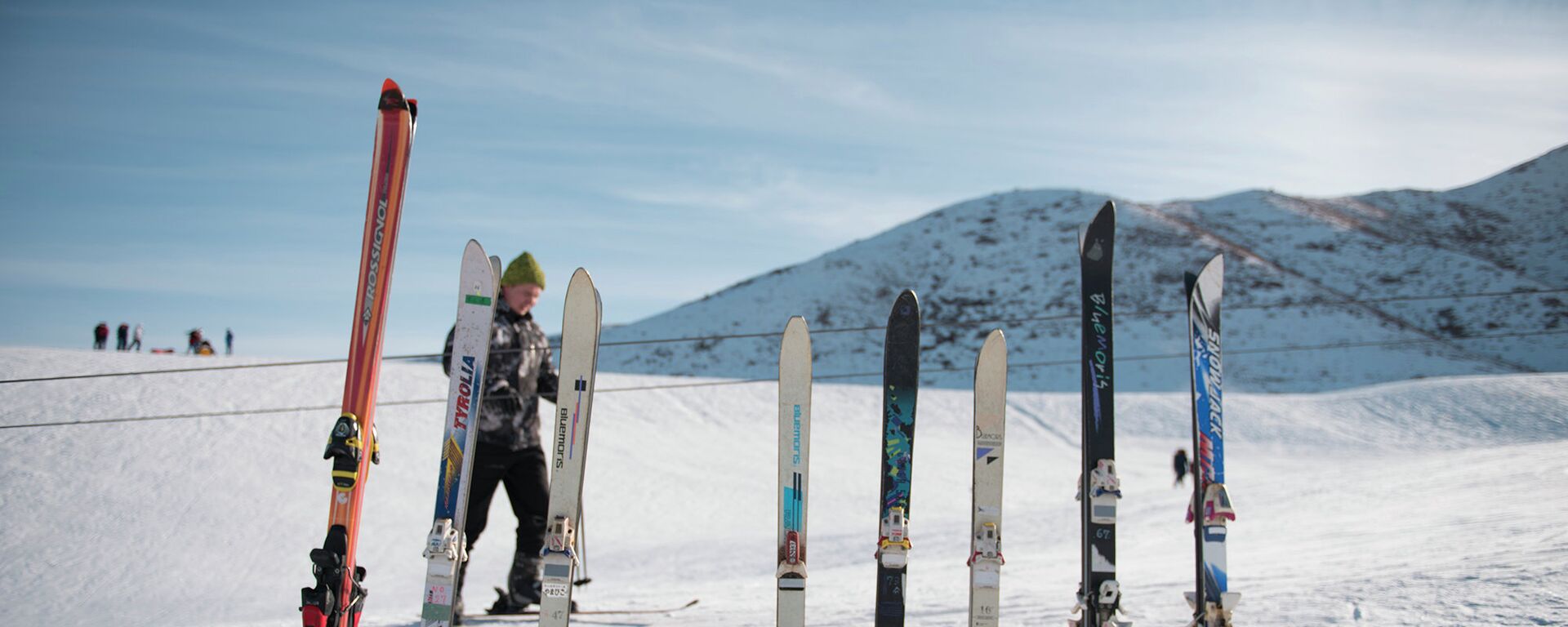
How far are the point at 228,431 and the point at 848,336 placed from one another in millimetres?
27694

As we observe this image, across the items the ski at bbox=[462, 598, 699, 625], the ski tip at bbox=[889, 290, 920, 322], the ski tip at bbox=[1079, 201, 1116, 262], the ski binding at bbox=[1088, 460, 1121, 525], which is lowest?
the ski at bbox=[462, 598, 699, 625]

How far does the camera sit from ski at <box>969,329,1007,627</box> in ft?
13.9

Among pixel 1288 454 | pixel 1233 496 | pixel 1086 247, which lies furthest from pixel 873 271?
pixel 1086 247

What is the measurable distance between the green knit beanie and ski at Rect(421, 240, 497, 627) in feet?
1.23

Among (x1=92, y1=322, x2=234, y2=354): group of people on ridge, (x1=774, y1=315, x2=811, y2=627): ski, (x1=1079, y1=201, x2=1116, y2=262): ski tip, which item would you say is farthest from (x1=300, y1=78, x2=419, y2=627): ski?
(x1=92, y1=322, x2=234, y2=354): group of people on ridge

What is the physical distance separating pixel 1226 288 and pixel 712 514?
3378cm

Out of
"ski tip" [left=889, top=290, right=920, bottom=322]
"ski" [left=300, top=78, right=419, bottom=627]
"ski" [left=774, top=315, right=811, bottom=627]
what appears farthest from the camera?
"ski tip" [left=889, top=290, right=920, bottom=322]

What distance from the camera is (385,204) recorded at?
4660mm

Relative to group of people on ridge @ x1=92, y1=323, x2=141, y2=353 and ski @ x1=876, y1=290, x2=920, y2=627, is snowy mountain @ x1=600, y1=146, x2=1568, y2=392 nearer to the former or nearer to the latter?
group of people on ridge @ x1=92, y1=323, x2=141, y2=353

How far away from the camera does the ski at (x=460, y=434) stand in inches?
162

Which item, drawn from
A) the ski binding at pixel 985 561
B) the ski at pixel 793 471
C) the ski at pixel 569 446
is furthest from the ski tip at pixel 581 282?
the ski binding at pixel 985 561

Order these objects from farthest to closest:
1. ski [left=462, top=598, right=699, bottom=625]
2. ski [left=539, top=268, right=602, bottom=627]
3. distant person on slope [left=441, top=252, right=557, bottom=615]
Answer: ski [left=462, top=598, right=699, bottom=625]
distant person on slope [left=441, top=252, right=557, bottom=615]
ski [left=539, top=268, right=602, bottom=627]

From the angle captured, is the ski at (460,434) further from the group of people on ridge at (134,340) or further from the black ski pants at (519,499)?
the group of people on ridge at (134,340)

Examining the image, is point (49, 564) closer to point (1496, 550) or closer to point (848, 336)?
point (1496, 550)
